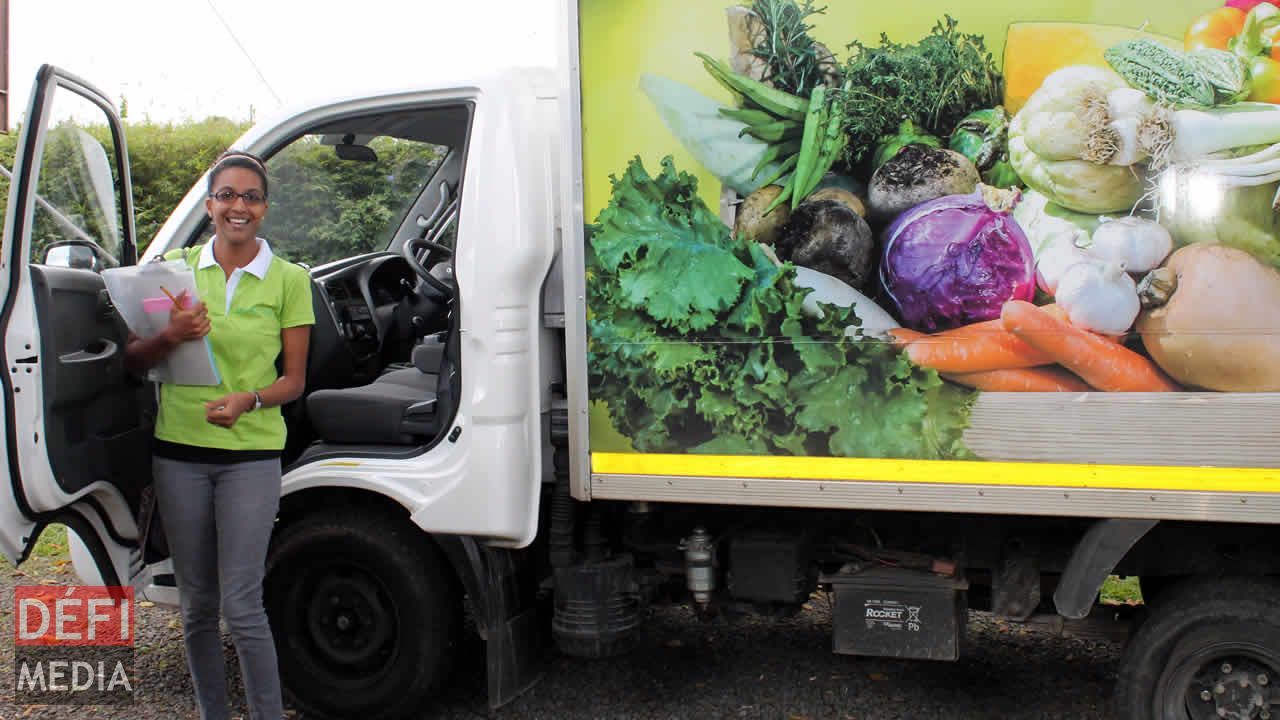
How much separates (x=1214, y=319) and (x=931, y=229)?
2.66 feet

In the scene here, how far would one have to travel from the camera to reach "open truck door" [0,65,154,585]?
3.22m

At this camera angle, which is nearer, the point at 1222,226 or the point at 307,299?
the point at 1222,226

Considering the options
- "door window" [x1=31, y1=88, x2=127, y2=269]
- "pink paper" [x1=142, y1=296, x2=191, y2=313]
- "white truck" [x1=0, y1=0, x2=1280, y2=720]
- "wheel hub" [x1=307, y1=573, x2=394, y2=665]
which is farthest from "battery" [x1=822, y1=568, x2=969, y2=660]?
"door window" [x1=31, y1=88, x2=127, y2=269]

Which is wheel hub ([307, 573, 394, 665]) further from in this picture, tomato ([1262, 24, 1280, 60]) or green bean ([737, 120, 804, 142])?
tomato ([1262, 24, 1280, 60])

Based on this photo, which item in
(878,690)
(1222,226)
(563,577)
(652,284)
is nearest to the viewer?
(1222,226)

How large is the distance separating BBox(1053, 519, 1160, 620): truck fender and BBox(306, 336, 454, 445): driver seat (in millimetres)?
2140

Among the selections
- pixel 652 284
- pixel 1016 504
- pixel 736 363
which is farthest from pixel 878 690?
pixel 652 284

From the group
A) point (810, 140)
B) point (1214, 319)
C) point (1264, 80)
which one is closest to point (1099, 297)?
point (1214, 319)

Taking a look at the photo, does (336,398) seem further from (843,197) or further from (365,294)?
(843,197)

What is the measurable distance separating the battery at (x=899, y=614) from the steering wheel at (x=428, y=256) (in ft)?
6.03

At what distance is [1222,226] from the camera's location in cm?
304

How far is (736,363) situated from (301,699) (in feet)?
6.78

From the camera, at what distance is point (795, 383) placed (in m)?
3.38

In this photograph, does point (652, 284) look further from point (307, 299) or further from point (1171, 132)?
point (1171, 132)
